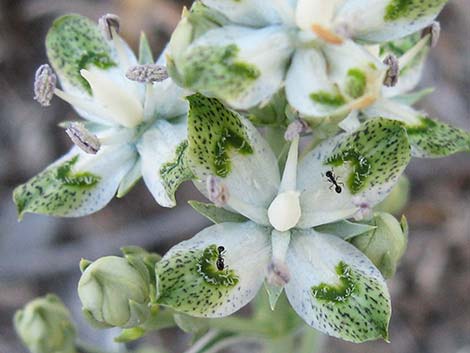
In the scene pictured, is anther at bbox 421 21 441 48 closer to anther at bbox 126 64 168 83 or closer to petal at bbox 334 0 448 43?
petal at bbox 334 0 448 43

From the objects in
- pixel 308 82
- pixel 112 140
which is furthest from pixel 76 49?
pixel 308 82

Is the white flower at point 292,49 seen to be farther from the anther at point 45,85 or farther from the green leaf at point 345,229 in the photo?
the anther at point 45,85

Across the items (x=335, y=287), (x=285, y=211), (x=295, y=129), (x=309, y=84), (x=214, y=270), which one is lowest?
(x=335, y=287)

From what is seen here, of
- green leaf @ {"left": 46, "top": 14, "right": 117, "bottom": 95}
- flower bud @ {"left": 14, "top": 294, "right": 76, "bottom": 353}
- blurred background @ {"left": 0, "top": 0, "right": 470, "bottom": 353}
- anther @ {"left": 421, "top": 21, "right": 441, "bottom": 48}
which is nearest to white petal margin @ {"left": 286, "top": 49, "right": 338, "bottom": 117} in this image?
anther @ {"left": 421, "top": 21, "right": 441, "bottom": 48}

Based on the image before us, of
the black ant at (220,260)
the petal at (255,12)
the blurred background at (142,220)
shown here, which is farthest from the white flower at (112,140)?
the blurred background at (142,220)

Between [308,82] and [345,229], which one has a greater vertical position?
[308,82]

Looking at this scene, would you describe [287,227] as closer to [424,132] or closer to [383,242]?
[383,242]
